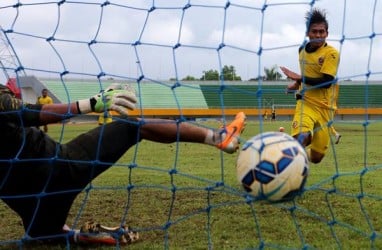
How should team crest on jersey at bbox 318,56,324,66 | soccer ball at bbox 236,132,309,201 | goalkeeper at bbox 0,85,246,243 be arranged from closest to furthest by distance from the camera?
soccer ball at bbox 236,132,309,201, goalkeeper at bbox 0,85,246,243, team crest on jersey at bbox 318,56,324,66

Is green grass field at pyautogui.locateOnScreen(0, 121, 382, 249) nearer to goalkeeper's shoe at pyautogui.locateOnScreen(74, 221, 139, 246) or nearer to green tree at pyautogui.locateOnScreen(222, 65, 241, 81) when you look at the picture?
goalkeeper's shoe at pyautogui.locateOnScreen(74, 221, 139, 246)

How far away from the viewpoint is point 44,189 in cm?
393

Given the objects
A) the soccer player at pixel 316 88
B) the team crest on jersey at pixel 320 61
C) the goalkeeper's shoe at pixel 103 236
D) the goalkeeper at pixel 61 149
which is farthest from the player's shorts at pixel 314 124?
the goalkeeper's shoe at pixel 103 236

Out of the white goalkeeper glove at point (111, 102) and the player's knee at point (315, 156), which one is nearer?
the white goalkeeper glove at point (111, 102)

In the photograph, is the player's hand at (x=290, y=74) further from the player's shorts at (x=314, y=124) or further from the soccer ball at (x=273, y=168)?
the soccer ball at (x=273, y=168)

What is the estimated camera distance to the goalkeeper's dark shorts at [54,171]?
12.8 feet

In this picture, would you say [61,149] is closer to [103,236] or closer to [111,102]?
[111,102]

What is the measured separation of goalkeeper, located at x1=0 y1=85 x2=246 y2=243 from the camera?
3877 millimetres

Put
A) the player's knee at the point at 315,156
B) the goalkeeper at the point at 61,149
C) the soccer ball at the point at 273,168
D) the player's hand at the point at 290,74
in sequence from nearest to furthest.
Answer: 1. the soccer ball at the point at 273,168
2. the goalkeeper at the point at 61,149
3. the player's hand at the point at 290,74
4. the player's knee at the point at 315,156

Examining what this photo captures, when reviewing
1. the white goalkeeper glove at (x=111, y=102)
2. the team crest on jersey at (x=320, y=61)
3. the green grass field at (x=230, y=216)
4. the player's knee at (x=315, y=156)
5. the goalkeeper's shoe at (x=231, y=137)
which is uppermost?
the team crest on jersey at (x=320, y=61)

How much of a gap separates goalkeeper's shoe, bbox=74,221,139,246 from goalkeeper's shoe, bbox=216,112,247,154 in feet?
2.94

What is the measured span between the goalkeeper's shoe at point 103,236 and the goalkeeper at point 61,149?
10 mm

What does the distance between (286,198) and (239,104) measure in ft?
103

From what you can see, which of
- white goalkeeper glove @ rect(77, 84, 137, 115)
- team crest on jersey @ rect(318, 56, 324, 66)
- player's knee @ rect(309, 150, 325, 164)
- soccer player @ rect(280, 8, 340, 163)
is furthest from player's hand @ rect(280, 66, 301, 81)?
white goalkeeper glove @ rect(77, 84, 137, 115)
